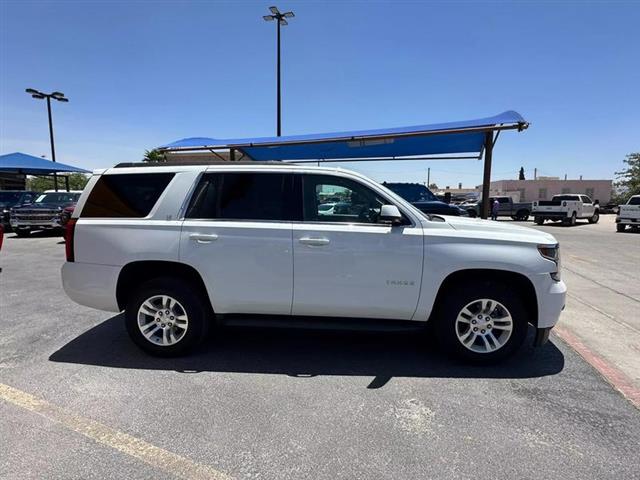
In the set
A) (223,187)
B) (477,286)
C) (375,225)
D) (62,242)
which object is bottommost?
(62,242)

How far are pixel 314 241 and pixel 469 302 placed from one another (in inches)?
62.7

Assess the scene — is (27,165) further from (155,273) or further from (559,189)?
(559,189)

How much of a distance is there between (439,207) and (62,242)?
12.9 m

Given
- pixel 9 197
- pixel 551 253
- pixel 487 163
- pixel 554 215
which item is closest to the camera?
pixel 551 253

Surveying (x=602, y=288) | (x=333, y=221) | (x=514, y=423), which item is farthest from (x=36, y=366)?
(x=602, y=288)

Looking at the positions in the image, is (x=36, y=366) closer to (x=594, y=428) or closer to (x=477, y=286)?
(x=477, y=286)

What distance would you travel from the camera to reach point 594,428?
3082mm

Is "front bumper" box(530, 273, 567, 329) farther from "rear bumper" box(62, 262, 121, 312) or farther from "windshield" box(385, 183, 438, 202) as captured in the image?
"windshield" box(385, 183, 438, 202)

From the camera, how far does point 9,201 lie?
18906mm

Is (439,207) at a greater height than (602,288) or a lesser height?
greater

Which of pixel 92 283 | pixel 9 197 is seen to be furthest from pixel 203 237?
pixel 9 197

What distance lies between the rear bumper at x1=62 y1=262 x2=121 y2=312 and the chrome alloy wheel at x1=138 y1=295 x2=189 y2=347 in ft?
1.15

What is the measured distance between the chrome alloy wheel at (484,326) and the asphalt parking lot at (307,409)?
0.86ft

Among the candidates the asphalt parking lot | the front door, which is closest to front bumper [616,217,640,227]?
the asphalt parking lot
